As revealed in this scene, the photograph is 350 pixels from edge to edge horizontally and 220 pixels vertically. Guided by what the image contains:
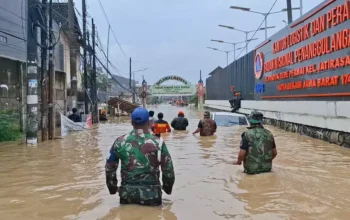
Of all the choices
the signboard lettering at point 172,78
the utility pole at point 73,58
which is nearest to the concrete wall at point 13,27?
the utility pole at point 73,58

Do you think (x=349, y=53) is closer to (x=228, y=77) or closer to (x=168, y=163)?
(x=168, y=163)

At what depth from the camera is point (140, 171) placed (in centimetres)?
496

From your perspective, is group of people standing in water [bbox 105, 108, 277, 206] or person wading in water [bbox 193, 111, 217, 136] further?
person wading in water [bbox 193, 111, 217, 136]

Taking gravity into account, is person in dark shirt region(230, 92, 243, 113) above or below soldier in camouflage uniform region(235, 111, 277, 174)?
above

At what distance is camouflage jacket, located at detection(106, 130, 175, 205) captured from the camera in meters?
4.95

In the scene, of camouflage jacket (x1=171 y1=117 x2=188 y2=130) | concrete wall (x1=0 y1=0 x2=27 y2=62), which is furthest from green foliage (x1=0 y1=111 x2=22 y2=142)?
camouflage jacket (x1=171 y1=117 x2=188 y2=130)

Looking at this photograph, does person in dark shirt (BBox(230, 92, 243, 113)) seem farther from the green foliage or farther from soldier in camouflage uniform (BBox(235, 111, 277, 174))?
soldier in camouflage uniform (BBox(235, 111, 277, 174))

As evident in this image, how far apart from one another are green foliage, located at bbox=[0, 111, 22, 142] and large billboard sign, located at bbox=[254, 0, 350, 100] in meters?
10.8

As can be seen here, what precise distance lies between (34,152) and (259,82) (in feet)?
53.6

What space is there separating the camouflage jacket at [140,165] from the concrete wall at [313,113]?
26.6 ft

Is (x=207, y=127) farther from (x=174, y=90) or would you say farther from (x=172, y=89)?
(x=174, y=90)

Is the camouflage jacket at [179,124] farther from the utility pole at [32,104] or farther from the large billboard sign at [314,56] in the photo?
the utility pole at [32,104]

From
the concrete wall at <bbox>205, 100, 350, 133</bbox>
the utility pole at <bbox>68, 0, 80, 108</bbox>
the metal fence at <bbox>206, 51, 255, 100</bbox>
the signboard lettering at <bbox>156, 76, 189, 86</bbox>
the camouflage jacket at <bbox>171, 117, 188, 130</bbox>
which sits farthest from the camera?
the signboard lettering at <bbox>156, 76, 189, 86</bbox>

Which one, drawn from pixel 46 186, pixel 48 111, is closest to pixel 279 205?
pixel 46 186
